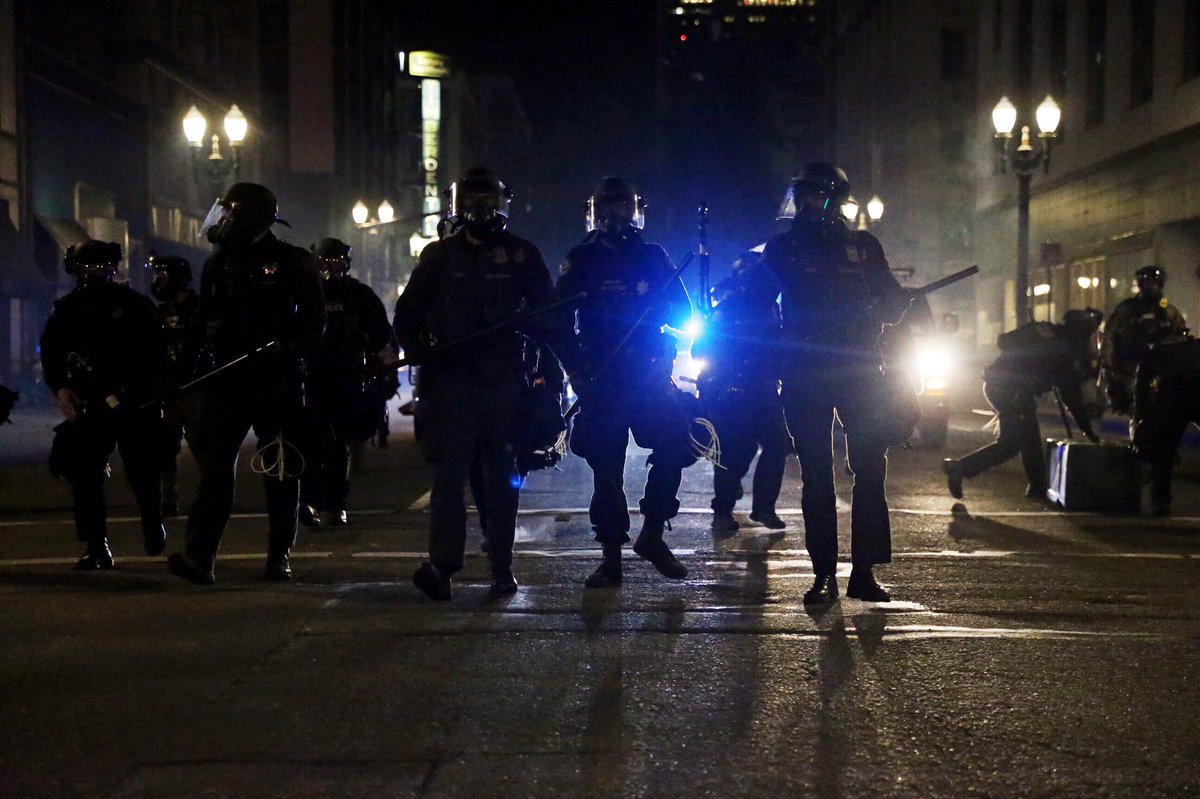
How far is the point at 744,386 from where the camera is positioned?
369 inches

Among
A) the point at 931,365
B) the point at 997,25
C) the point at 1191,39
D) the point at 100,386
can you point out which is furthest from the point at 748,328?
the point at 997,25

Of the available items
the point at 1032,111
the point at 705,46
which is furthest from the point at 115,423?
the point at 705,46

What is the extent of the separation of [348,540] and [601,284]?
3.00 meters

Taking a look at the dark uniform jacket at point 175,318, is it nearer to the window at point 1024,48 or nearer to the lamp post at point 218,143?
the lamp post at point 218,143

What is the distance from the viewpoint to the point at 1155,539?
31.9 ft

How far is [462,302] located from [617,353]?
0.89 m

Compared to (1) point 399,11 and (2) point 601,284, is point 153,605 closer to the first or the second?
(2) point 601,284

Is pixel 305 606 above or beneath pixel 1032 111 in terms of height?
beneath

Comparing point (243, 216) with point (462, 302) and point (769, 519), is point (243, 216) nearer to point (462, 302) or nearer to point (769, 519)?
point (462, 302)

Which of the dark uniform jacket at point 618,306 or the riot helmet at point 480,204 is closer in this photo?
the riot helmet at point 480,204

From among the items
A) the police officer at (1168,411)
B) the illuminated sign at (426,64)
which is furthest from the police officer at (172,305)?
the illuminated sign at (426,64)

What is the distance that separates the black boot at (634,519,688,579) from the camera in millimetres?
7863

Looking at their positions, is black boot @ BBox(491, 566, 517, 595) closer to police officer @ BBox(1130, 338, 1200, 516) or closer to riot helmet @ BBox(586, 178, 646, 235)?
riot helmet @ BBox(586, 178, 646, 235)

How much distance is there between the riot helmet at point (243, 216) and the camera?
24.8ft
